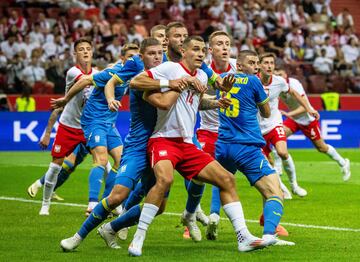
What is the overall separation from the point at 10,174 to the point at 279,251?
11054 millimetres

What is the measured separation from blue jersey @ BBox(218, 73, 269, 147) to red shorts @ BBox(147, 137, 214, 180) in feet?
2.71

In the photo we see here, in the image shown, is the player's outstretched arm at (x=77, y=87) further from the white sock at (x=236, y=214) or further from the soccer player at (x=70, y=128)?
the white sock at (x=236, y=214)

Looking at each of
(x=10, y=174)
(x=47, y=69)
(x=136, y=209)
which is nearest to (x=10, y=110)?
(x=47, y=69)

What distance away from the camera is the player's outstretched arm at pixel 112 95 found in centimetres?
1019

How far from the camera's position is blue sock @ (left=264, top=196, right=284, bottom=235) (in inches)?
400

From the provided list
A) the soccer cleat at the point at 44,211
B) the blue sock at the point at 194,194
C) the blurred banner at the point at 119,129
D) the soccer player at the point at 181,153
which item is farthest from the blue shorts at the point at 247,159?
the blurred banner at the point at 119,129

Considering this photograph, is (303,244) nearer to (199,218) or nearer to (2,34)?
(199,218)

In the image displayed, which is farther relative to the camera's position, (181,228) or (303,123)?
(303,123)

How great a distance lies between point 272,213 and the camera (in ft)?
33.6

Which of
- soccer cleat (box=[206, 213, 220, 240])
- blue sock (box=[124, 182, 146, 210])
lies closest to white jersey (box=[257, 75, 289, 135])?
soccer cleat (box=[206, 213, 220, 240])

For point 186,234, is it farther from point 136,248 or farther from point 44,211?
point 44,211

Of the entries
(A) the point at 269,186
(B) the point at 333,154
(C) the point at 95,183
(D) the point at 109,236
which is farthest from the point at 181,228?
(B) the point at 333,154

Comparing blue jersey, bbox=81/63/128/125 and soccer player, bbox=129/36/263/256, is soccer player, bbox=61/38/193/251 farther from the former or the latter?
blue jersey, bbox=81/63/128/125

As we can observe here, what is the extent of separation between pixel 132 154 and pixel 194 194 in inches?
45.5
